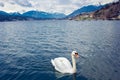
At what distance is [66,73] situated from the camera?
26.5m

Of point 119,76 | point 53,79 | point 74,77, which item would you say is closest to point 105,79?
point 119,76

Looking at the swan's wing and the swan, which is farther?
the swan's wing

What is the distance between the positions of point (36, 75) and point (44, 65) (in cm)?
435

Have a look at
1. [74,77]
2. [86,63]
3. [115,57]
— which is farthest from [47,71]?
[115,57]

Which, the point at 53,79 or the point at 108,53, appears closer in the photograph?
the point at 53,79

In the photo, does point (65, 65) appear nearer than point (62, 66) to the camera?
No

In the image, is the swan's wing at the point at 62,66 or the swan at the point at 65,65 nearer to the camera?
the swan at the point at 65,65

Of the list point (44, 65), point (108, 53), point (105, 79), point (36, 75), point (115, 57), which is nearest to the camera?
point (105, 79)

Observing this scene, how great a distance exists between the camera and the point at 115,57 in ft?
116

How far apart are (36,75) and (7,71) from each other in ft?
14.9

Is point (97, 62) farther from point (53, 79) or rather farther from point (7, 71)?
point (7, 71)

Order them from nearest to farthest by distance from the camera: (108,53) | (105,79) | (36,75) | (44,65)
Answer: (105,79) → (36,75) → (44,65) → (108,53)

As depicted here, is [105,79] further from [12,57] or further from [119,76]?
[12,57]

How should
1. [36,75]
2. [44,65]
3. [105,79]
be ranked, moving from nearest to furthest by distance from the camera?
[105,79] < [36,75] < [44,65]
